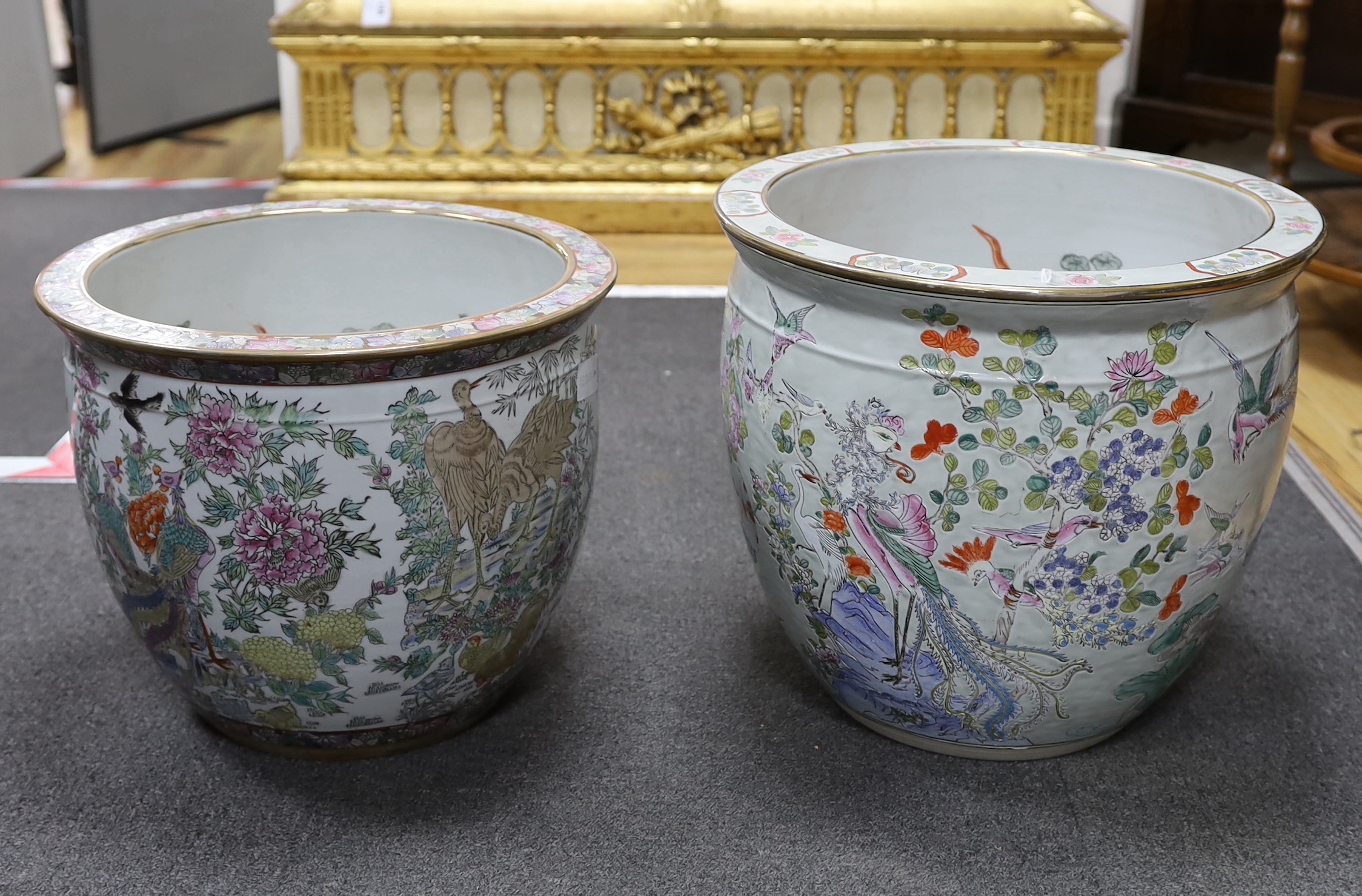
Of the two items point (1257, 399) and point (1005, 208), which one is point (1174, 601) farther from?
point (1005, 208)

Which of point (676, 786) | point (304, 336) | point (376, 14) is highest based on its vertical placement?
point (376, 14)

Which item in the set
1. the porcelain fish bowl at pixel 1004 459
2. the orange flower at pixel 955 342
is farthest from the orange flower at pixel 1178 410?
the orange flower at pixel 955 342

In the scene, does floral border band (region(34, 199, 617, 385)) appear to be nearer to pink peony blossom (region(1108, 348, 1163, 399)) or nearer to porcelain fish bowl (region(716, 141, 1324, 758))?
porcelain fish bowl (region(716, 141, 1324, 758))

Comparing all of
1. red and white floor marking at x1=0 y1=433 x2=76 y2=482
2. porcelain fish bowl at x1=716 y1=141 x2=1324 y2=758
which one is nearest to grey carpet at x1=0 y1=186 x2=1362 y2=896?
porcelain fish bowl at x1=716 y1=141 x2=1324 y2=758

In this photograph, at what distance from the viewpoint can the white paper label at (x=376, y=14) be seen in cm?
265

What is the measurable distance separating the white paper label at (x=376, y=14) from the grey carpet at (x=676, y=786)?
1666 mm

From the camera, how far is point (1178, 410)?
871 millimetres

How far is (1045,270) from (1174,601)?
0.92 feet

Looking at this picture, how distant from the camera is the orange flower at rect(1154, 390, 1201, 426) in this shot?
2.85 feet

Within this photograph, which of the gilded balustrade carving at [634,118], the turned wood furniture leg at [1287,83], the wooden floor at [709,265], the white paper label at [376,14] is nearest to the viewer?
the wooden floor at [709,265]

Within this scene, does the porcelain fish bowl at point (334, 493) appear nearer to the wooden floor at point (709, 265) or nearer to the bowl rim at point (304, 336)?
the bowl rim at point (304, 336)

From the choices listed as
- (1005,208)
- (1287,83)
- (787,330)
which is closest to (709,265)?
(1287,83)

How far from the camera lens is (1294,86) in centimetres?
225

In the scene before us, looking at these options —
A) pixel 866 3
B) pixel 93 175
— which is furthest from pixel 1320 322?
pixel 93 175
